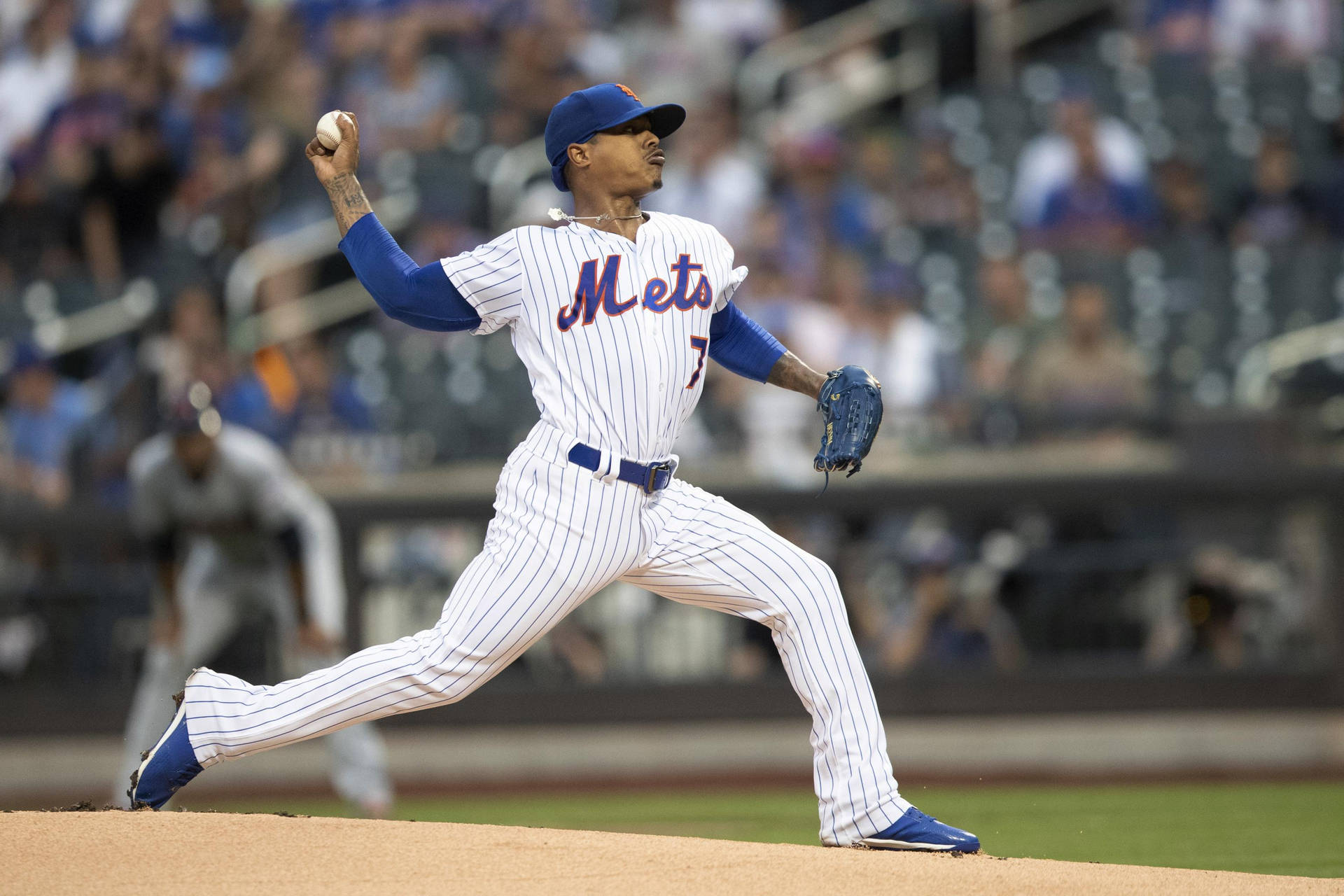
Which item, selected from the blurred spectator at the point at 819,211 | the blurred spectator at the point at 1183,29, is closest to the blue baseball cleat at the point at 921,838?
the blurred spectator at the point at 819,211

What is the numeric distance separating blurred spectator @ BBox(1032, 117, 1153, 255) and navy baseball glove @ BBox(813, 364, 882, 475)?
5702 millimetres

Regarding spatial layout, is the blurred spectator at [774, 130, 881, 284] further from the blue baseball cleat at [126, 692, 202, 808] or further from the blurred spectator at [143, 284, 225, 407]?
the blue baseball cleat at [126, 692, 202, 808]

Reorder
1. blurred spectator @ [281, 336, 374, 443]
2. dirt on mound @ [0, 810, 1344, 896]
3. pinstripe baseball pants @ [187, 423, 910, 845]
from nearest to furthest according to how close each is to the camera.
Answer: dirt on mound @ [0, 810, 1344, 896] → pinstripe baseball pants @ [187, 423, 910, 845] → blurred spectator @ [281, 336, 374, 443]

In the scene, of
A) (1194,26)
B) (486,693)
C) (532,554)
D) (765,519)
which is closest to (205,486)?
(486,693)

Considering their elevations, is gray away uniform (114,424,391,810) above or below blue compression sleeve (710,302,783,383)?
below

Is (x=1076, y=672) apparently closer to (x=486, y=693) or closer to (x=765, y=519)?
(x=765, y=519)

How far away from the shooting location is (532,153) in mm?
10711

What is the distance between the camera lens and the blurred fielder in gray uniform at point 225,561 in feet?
22.4

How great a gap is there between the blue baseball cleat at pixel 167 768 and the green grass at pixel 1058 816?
2.38m

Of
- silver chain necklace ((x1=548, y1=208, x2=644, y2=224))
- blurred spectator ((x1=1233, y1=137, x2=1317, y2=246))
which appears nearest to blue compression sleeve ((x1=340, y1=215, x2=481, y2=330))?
silver chain necklace ((x1=548, y1=208, x2=644, y2=224))

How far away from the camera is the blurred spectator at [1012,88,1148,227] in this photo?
972cm

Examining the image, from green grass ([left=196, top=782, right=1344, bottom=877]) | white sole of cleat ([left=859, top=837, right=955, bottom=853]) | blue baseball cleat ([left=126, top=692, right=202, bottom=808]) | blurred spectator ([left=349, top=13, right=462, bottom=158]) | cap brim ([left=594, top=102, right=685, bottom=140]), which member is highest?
blurred spectator ([left=349, top=13, right=462, bottom=158])

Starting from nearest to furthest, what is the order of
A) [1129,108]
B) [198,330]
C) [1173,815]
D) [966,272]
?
[1173,815]
[198,330]
[966,272]
[1129,108]

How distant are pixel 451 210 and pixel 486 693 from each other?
3.57m
